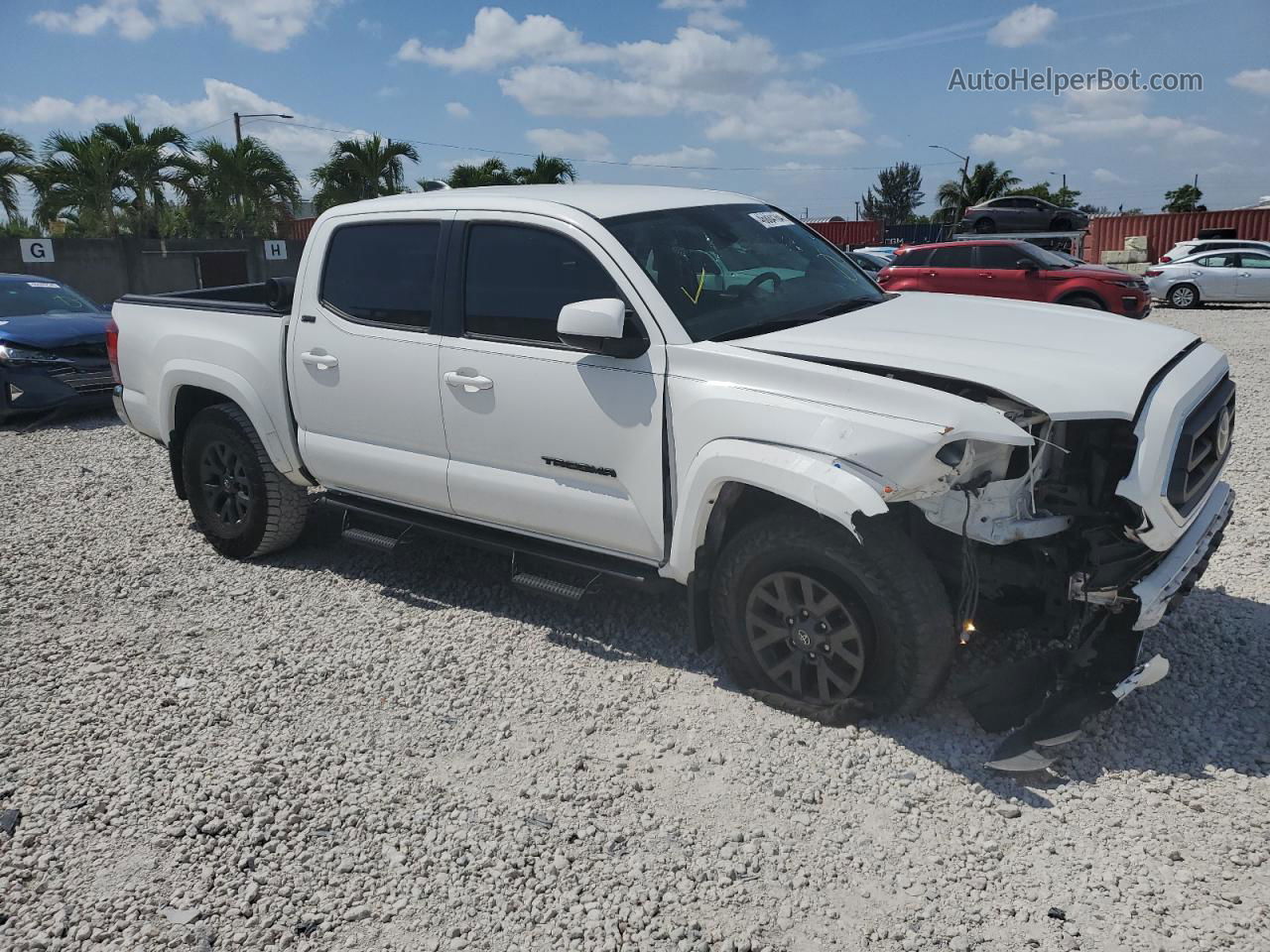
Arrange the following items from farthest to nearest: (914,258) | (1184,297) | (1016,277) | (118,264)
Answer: (118,264), (1184,297), (914,258), (1016,277)

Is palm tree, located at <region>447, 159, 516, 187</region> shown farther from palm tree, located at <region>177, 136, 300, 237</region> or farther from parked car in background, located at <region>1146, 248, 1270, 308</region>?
parked car in background, located at <region>1146, 248, 1270, 308</region>

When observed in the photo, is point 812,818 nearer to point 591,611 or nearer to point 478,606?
point 591,611

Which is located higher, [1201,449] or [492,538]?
[1201,449]

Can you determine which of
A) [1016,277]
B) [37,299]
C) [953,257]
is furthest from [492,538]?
[953,257]

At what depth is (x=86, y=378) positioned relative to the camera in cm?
992

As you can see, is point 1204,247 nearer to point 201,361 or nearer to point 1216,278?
point 1216,278

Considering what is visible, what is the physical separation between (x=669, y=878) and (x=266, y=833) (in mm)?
1331

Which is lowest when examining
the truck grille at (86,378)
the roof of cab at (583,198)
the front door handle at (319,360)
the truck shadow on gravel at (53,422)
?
the truck shadow on gravel at (53,422)

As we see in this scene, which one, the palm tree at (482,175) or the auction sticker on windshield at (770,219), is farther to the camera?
the palm tree at (482,175)

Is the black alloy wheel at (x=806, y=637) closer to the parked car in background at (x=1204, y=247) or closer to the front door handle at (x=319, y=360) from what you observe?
the front door handle at (x=319, y=360)

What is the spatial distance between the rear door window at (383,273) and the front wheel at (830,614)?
1923mm

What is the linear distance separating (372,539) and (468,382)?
1148 mm

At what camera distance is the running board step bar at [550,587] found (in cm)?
416

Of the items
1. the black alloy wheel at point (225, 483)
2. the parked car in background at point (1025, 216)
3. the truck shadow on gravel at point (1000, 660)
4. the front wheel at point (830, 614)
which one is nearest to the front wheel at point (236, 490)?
the black alloy wheel at point (225, 483)
